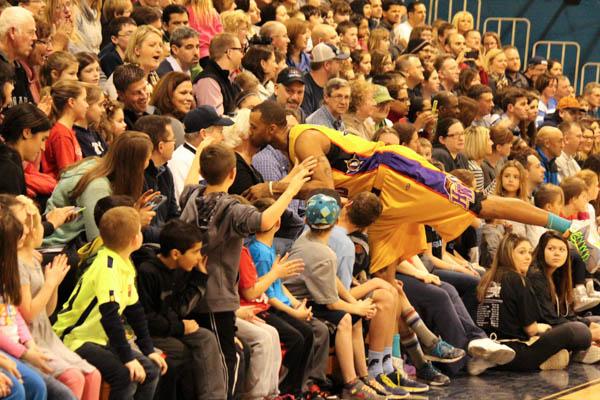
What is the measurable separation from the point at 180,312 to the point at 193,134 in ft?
4.82

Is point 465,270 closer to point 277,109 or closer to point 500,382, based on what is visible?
point 500,382

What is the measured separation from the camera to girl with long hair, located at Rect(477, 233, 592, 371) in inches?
311

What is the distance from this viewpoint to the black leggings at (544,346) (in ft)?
25.8

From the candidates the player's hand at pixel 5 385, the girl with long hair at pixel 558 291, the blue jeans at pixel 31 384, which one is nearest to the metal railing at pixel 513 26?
the girl with long hair at pixel 558 291

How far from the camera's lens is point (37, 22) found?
25.0 feet

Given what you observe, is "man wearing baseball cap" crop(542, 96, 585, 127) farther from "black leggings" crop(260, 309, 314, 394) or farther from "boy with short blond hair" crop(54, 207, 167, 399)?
"boy with short blond hair" crop(54, 207, 167, 399)

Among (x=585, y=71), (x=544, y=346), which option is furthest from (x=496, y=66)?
(x=544, y=346)

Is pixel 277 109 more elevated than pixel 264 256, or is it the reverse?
pixel 277 109

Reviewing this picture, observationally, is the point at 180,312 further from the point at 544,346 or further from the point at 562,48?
the point at 562,48

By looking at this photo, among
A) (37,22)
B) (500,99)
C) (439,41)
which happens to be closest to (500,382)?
(37,22)

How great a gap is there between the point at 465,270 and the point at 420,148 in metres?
1.04

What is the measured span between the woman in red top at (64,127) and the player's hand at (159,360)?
50.2 inches

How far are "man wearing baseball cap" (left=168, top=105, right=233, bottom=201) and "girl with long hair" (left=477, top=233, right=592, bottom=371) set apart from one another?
2237mm

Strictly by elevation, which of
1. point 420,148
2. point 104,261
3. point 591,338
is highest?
point 104,261
